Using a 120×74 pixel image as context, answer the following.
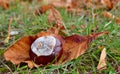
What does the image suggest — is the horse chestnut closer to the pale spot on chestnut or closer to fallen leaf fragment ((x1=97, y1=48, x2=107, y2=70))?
the pale spot on chestnut

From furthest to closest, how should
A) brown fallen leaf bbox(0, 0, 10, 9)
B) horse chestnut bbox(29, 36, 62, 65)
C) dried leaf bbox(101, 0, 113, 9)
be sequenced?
brown fallen leaf bbox(0, 0, 10, 9)
dried leaf bbox(101, 0, 113, 9)
horse chestnut bbox(29, 36, 62, 65)

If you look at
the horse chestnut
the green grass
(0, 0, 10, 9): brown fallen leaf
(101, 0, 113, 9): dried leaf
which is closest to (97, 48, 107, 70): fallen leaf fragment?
the green grass

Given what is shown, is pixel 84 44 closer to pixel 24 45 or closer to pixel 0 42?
pixel 24 45

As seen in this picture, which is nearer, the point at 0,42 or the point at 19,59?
the point at 19,59

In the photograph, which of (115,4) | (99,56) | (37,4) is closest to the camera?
(99,56)

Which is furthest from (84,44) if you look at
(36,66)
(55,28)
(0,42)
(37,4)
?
(37,4)

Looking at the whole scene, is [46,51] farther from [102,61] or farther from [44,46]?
[102,61]

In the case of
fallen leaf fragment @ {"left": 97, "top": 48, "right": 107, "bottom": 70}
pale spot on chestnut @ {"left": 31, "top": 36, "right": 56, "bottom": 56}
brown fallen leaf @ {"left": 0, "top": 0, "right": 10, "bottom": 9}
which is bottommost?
brown fallen leaf @ {"left": 0, "top": 0, "right": 10, "bottom": 9}
